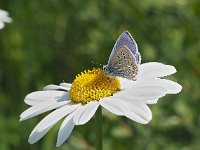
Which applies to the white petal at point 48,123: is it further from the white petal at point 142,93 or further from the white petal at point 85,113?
the white petal at point 142,93

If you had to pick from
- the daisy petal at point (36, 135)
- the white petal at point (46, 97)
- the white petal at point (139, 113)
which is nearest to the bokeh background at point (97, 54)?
the white petal at point (46, 97)

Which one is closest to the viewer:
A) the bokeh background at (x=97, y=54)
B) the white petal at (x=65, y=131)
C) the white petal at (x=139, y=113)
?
the white petal at (x=139, y=113)

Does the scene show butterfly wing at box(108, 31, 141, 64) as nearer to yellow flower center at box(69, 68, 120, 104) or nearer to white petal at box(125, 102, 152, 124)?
yellow flower center at box(69, 68, 120, 104)

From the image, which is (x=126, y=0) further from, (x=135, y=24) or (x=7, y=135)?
(x=7, y=135)

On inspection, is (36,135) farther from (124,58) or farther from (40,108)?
(124,58)

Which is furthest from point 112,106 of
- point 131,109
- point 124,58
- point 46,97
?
point 46,97

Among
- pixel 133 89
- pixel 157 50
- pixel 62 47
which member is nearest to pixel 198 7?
pixel 157 50
